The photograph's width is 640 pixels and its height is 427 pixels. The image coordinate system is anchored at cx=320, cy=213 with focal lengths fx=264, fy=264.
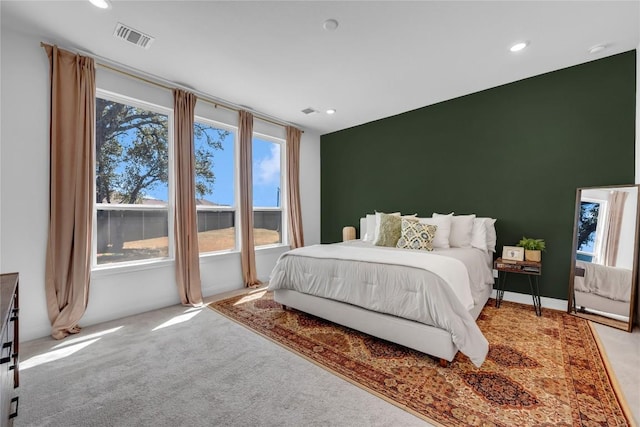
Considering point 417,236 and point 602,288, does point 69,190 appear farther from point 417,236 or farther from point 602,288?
point 602,288

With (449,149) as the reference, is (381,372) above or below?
below

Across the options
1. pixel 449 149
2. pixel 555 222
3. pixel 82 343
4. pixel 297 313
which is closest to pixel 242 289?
pixel 297 313

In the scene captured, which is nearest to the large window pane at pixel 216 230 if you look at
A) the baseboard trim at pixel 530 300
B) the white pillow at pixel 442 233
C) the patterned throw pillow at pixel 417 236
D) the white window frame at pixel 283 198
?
the white window frame at pixel 283 198

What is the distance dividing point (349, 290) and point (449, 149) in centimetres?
268

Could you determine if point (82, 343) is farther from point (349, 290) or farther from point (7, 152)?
point (349, 290)

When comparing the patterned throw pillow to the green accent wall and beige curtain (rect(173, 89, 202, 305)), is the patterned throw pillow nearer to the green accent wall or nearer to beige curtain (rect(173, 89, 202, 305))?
the green accent wall

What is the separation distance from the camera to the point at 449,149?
3.81 m

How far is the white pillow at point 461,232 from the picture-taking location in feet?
10.8

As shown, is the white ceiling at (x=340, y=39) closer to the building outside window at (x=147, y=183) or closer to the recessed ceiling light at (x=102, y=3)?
the recessed ceiling light at (x=102, y=3)

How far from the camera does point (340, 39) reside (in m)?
2.41

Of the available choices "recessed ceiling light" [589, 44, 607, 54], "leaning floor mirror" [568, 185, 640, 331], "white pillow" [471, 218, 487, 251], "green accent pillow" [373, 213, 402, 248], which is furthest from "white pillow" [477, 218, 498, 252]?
"recessed ceiling light" [589, 44, 607, 54]

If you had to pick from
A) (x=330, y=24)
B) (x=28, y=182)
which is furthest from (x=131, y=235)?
(x=330, y=24)

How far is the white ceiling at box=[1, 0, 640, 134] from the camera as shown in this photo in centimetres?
207

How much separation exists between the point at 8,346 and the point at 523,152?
179 inches
